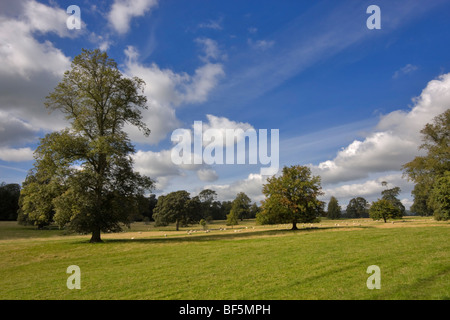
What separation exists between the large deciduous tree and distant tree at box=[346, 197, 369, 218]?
559ft

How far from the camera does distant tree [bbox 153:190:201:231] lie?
253ft

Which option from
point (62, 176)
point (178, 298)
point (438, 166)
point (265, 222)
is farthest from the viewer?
point (438, 166)

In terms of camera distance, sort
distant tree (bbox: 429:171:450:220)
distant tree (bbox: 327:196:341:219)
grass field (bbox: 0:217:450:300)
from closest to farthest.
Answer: grass field (bbox: 0:217:450:300)
distant tree (bbox: 429:171:450:220)
distant tree (bbox: 327:196:341:219)

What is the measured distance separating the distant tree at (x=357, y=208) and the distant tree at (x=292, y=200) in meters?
149

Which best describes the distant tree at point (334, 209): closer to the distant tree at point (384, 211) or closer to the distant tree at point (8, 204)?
the distant tree at point (384, 211)

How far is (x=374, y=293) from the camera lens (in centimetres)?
766

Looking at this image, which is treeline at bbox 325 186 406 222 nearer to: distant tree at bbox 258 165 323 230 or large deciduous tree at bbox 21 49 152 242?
distant tree at bbox 258 165 323 230

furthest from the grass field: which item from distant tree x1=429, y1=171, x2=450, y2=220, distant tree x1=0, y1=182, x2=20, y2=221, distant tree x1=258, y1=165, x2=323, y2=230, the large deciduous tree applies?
distant tree x1=0, y1=182, x2=20, y2=221

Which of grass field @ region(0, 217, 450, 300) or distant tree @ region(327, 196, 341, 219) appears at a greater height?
grass field @ region(0, 217, 450, 300)

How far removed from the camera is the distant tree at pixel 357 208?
166525 mm

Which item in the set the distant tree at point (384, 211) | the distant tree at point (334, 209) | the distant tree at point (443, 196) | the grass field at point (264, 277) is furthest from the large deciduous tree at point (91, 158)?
the distant tree at point (334, 209)
